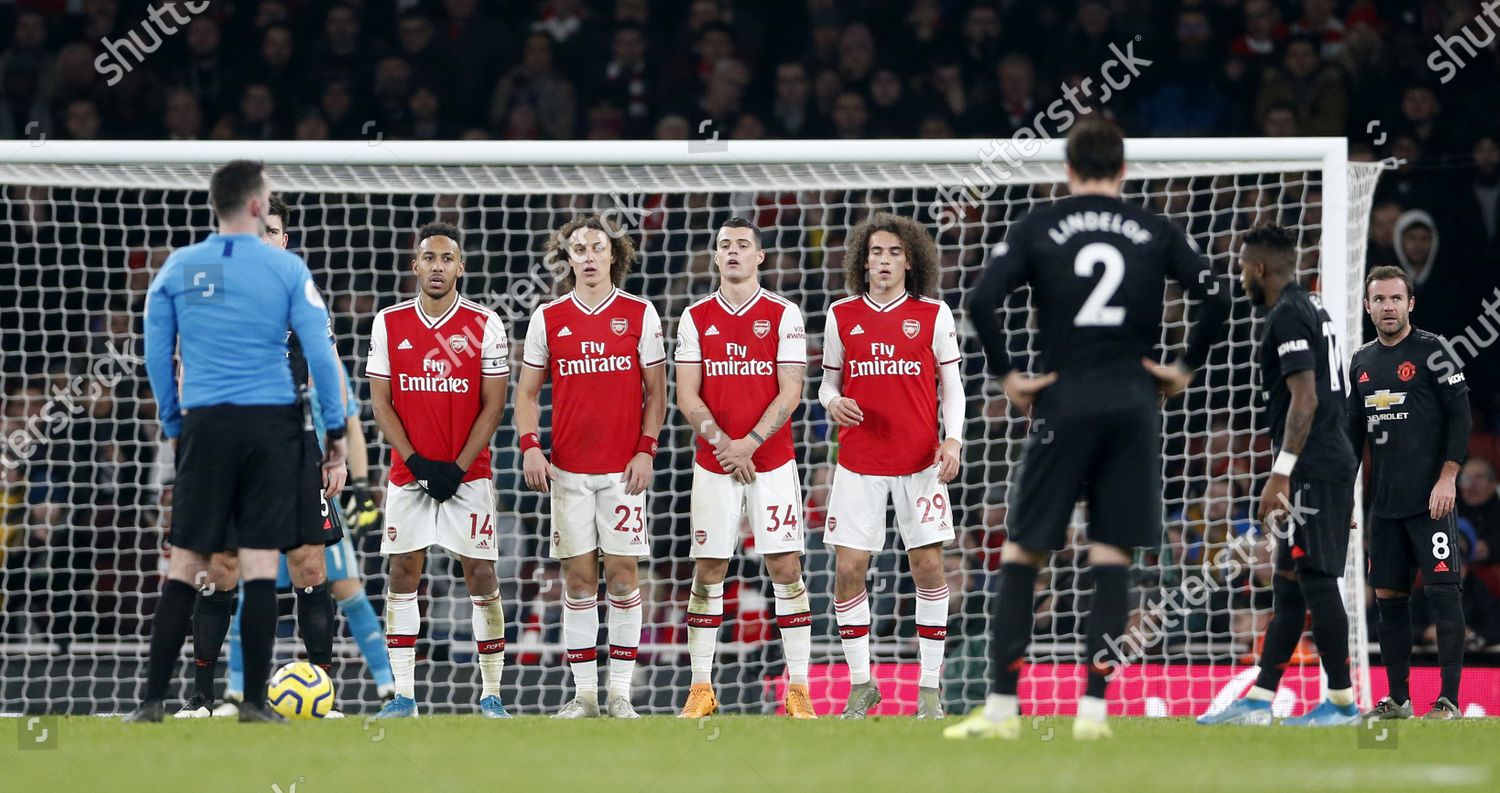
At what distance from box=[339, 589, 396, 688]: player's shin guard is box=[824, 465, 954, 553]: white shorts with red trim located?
6.96 feet

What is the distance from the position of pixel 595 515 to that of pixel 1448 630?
382 cm

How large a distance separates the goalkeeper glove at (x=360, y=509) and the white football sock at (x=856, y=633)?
8.32 feet

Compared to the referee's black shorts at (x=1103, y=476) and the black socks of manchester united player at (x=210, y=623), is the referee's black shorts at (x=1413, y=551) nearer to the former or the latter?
the referee's black shorts at (x=1103, y=476)

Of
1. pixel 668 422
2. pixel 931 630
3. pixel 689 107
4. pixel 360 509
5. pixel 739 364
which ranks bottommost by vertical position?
pixel 931 630

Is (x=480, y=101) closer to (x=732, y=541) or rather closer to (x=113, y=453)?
(x=113, y=453)

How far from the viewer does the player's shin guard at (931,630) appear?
276 inches

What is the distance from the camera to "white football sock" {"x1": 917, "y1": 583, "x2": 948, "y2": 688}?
7.00 meters

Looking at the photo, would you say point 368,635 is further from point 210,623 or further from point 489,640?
point 210,623

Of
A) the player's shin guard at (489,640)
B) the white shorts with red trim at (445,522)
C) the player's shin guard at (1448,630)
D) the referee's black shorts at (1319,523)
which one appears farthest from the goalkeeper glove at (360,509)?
the player's shin guard at (1448,630)

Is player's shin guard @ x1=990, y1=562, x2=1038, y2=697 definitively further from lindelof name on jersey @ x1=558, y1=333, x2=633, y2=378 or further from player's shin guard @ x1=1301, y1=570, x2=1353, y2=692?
lindelof name on jersey @ x1=558, y1=333, x2=633, y2=378

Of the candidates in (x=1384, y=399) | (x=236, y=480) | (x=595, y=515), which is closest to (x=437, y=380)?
(x=595, y=515)

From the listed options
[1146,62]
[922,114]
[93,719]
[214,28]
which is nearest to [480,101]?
[214,28]

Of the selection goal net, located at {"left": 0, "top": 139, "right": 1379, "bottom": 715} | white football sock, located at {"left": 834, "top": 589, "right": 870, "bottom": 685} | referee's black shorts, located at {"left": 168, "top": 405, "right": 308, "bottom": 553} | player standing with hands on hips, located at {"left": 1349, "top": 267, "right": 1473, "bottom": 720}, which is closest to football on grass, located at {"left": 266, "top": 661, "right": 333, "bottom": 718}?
referee's black shorts, located at {"left": 168, "top": 405, "right": 308, "bottom": 553}

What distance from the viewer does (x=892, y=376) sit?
7176 mm
